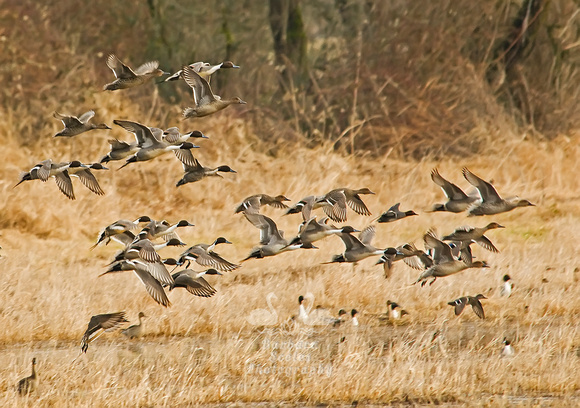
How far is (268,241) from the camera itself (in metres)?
9.98

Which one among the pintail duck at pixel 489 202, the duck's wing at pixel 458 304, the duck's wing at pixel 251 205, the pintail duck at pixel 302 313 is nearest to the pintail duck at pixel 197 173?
the duck's wing at pixel 251 205

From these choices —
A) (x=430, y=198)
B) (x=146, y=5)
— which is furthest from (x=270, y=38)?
(x=430, y=198)

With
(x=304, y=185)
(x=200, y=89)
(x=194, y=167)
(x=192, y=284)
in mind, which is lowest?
(x=192, y=284)

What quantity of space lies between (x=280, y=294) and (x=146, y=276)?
10.3ft

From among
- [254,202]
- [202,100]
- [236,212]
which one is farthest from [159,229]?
[202,100]

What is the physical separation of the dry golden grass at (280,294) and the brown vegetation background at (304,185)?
0.11ft

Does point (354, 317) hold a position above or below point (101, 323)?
below

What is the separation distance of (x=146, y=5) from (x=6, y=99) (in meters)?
4.02

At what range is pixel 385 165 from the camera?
18.7 m

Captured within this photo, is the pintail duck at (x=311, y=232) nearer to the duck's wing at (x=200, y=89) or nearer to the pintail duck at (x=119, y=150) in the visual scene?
the duck's wing at (x=200, y=89)

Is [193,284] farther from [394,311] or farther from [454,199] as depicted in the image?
[454,199]

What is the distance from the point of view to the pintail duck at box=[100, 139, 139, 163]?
988cm

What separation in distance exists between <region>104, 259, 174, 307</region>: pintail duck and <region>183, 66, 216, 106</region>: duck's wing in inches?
76.1

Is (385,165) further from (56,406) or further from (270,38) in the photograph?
(56,406)
